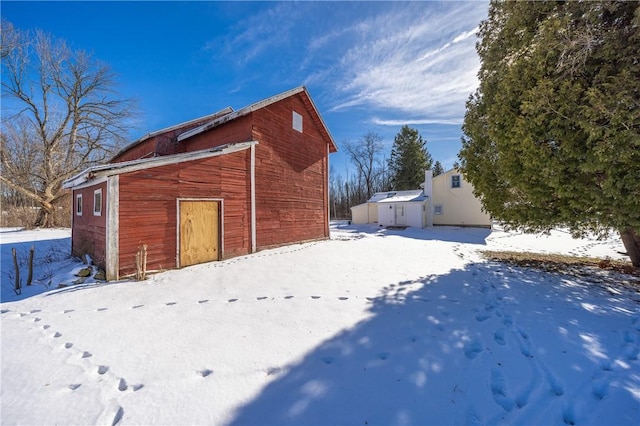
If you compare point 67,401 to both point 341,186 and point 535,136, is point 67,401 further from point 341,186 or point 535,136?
point 341,186

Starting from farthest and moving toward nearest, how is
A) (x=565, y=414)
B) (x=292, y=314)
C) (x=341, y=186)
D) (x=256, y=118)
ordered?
1. (x=341, y=186)
2. (x=256, y=118)
3. (x=292, y=314)
4. (x=565, y=414)

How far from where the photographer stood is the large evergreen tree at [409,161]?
3762 centimetres

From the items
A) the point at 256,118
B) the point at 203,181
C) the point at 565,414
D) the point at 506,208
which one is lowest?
the point at 565,414

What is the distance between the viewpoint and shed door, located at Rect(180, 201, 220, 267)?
25.9 ft

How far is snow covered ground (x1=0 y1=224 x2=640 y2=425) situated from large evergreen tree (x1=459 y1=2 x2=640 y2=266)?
2.03 metres

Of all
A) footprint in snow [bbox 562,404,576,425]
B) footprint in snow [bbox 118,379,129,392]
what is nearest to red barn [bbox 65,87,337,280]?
footprint in snow [bbox 118,379,129,392]

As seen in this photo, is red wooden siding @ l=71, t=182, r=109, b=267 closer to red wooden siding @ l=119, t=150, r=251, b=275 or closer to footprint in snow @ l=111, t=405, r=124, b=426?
red wooden siding @ l=119, t=150, r=251, b=275

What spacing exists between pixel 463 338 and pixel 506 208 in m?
5.71

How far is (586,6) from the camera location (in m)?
5.39

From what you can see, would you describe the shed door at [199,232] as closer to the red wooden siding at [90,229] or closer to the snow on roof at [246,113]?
the red wooden siding at [90,229]

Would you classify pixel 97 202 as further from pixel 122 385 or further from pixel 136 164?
pixel 122 385

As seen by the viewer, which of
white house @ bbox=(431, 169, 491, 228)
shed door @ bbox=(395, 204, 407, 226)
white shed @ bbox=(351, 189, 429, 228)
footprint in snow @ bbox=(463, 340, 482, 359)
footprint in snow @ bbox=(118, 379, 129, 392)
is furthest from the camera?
shed door @ bbox=(395, 204, 407, 226)

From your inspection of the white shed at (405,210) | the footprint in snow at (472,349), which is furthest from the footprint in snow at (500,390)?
the white shed at (405,210)

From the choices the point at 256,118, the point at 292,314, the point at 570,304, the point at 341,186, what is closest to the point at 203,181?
the point at 256,118
